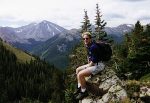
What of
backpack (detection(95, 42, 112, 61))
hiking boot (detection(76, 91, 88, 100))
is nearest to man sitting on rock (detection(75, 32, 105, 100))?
hiking boot (detection(76, 91, 88, 100))

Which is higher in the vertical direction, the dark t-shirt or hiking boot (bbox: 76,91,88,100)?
the dark t-shirt

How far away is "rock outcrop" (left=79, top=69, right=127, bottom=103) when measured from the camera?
20000mm

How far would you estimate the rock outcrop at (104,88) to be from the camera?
20.0 m

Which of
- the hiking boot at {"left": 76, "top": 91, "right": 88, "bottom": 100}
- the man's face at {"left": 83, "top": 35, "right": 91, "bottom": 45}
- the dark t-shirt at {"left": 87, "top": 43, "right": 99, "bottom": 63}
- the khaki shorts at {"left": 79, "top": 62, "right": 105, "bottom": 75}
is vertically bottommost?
the hiking boot at {"left": 76, "top": 91, "right": 88, "bottom": 100}

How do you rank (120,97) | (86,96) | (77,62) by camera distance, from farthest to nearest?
(77,62) < (86,96) < (120,97)

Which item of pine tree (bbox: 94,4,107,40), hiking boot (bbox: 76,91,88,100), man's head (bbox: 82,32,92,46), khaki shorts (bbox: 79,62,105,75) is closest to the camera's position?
man's head (bbox: 82,32,92,46)

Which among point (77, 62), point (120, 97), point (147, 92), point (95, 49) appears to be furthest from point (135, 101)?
point (77, 62)

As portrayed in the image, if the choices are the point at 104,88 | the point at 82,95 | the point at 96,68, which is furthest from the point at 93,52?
the point at 82,95

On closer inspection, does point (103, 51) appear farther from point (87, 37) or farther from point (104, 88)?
point (104, 88)

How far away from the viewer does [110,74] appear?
21.3 meters

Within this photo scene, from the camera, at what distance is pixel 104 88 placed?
20734 millimetres

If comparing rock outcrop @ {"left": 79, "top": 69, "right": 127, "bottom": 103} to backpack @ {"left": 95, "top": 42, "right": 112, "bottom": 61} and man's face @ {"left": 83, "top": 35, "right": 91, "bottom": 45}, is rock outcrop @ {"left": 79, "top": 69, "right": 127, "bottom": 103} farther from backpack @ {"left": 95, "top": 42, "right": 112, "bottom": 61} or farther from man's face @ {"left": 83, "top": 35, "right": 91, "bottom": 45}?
man's face @ {"left": 83, "top": 35, "right": 91, "bottom": 45}

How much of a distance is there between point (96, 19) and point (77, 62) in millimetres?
9327

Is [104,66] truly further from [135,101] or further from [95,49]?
[135,101]
